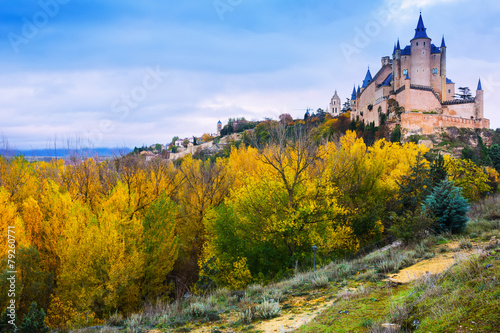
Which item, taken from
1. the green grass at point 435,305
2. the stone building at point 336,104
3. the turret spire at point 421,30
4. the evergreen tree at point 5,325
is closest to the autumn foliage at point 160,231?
the evergreen tree at point 5,325

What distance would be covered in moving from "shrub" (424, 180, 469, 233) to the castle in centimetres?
Result: 4720

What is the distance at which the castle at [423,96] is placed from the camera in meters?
58.2

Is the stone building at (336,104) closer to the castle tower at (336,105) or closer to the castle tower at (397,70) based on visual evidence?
the castle tower at (336,105)

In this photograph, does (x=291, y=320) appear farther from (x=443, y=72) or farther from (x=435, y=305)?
(x=443, y=72)

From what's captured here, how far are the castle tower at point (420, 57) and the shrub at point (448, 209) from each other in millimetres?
52963

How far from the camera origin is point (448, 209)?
14203 mm

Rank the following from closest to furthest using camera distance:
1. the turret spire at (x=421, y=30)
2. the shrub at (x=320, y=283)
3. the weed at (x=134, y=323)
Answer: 1. the weed at (x=134, y=323)
2. the shrub at (x=320, y=283)
3. the turret spire at (x=421, y=30)

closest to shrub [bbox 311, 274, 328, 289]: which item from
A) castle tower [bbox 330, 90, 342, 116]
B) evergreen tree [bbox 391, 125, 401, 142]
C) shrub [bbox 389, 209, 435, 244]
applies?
shrub [bbox 389, 209, 435, 244]

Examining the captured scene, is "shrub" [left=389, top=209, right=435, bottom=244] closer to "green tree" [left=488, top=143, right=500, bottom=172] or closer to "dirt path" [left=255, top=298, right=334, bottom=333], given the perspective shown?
"dirt path" [left=255, top=298, right=334, bottom=333]

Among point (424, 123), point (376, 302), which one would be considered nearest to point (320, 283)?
point (376, 302)

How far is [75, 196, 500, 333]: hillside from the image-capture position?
206 inches

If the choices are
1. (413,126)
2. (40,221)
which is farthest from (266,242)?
(413,126)

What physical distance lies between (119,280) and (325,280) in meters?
9.68

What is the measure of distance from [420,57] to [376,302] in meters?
64.2
